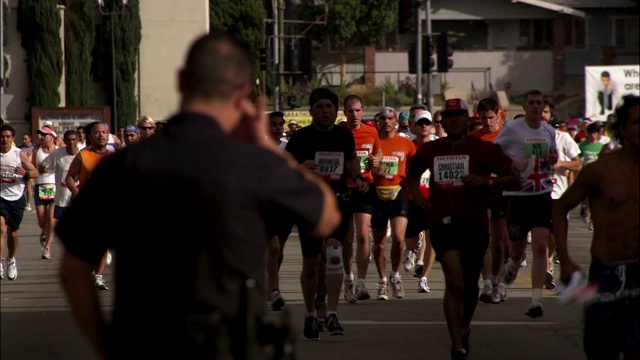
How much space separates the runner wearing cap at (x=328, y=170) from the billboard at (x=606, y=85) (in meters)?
31.4

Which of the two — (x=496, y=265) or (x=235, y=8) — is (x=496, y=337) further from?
(x=235, y=8)

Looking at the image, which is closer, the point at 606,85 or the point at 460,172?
the point at 460,172

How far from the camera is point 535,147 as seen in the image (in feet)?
41.5

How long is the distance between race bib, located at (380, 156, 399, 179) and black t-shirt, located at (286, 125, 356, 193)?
119 inches

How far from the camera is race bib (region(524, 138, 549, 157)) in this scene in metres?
12.6

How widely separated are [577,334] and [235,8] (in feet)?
179

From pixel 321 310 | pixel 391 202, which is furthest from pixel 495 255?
pixel 321 310

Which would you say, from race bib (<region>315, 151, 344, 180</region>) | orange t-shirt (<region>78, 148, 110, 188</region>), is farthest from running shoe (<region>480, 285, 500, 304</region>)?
orange t-shirt (<region>78, 148, 110, 188</region>)

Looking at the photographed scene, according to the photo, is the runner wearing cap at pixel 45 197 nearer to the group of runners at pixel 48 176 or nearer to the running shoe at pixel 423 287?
the group of runners at pixel 48 176

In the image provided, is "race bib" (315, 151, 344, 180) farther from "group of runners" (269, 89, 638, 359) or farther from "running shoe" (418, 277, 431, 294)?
"running shoe" (418, 277, 431, 294)

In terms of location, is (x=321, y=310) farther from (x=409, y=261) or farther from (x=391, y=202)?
(x=409, y=261)

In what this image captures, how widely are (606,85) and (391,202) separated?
29012 mm

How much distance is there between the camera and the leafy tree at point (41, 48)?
155ft

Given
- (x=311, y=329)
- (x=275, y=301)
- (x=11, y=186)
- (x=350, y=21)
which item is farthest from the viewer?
(x=350, y=21)
